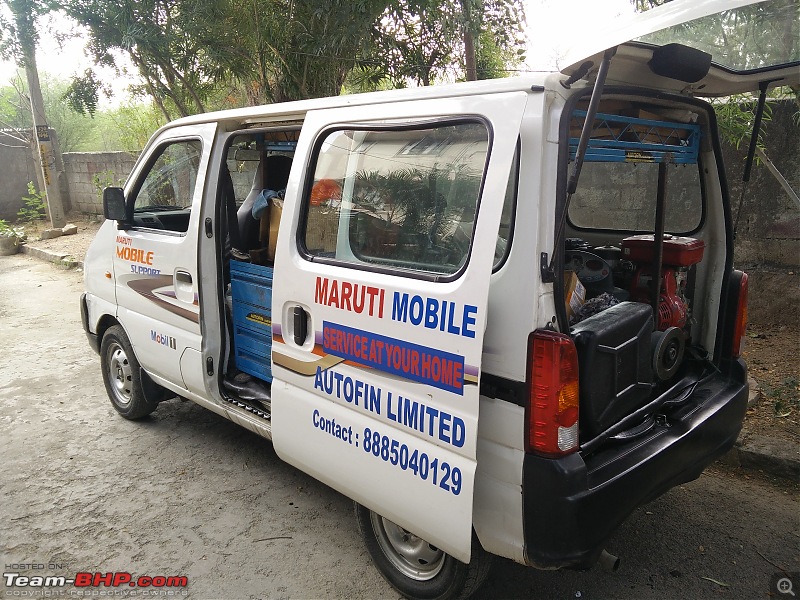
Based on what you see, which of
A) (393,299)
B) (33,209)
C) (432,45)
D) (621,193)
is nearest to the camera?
(393,299)

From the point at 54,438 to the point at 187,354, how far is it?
1426mm

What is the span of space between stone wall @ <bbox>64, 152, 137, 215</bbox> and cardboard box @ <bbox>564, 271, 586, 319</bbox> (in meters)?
11.6

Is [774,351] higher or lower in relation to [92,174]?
lower

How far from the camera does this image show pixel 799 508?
2.97 metres

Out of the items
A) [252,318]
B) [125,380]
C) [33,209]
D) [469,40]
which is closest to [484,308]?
[252,318]

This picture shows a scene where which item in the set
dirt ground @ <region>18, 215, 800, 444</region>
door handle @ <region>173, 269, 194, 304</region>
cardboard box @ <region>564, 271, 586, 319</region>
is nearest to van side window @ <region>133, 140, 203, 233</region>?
door handle @ <region>173, 269, 194, 304</region>

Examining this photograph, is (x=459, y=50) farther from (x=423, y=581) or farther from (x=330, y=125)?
(x=423, y=581)

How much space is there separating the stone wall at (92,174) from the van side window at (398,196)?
10.8m

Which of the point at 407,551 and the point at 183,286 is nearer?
the point at 407,551

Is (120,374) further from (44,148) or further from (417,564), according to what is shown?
(44,148)

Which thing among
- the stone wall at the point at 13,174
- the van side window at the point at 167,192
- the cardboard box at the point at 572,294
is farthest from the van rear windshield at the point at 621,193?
the stone wall at the point at 13,174

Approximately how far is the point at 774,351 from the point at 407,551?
3558mm

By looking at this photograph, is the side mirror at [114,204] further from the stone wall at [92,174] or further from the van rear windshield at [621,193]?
the stone wall at [92,174]

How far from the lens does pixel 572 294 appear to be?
2193 millimetres
